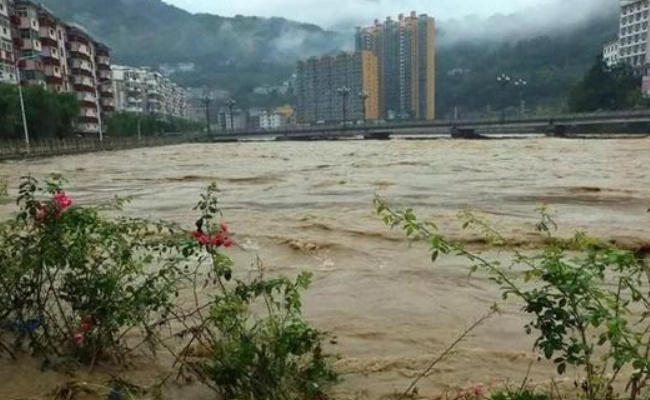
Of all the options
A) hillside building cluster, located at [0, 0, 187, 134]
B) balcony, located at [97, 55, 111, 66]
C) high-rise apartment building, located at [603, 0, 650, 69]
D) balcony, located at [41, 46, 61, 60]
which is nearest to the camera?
hillside building cluster, located at [0, 0, 187, 134]

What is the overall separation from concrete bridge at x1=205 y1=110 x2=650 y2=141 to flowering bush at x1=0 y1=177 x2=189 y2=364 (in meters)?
65.8

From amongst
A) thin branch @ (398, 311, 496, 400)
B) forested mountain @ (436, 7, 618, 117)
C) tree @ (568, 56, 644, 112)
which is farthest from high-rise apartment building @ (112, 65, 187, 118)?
thin branch @ (398, 311, 496, 400)

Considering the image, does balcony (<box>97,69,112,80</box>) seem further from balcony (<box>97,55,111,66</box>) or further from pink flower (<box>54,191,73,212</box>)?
pink flower (<box>54,191,73,212</box>)

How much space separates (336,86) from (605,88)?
6701 centimetres

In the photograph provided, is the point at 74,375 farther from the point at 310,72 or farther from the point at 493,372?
the point at 310,72

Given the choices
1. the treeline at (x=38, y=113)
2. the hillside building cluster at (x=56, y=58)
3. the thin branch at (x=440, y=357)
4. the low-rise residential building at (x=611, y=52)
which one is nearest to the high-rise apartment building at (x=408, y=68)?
the low-rise residential building at (x=611, y=52)

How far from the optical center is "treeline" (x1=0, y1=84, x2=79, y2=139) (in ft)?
156

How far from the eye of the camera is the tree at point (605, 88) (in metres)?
78.3

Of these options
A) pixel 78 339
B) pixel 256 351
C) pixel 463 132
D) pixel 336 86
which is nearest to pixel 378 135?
pixel 463 132

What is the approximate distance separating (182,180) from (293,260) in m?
14.7

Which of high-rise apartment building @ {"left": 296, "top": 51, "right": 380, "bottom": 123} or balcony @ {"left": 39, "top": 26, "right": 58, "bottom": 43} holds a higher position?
balcony @ {"left": 39, "top": 26, "right": 58, "bottom": 43}

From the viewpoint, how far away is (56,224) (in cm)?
347

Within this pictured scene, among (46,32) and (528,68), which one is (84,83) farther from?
(528,68)

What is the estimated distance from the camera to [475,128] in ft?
Answer: 250
